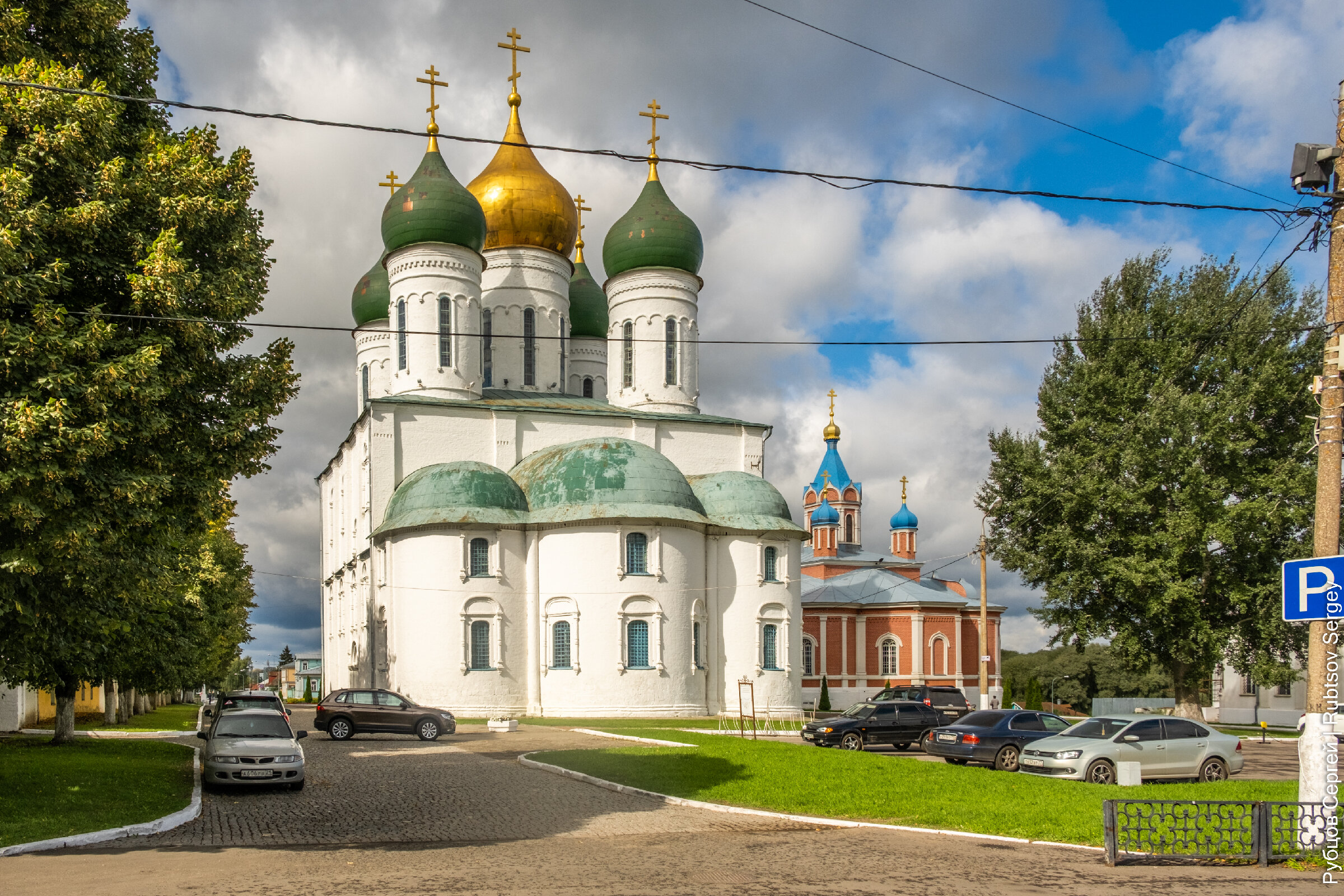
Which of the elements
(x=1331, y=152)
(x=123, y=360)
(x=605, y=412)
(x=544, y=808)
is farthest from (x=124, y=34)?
(x=605, y=412)

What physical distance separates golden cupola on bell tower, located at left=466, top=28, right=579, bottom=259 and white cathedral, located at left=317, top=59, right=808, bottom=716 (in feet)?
0.28

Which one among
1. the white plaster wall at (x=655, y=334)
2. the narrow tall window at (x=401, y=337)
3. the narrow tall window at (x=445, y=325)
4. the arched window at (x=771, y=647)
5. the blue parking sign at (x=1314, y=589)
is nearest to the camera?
the blue parking sign at (x=1314, y=589)

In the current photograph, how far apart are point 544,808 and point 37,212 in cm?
938

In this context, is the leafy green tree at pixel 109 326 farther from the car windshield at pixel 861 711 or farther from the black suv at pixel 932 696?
the black suv at pixel 932 696

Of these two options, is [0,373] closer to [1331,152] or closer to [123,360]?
[123,360]

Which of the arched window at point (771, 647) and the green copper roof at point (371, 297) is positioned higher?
the green copper roof at point (371, 297)

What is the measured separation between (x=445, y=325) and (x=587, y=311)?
34.8ft

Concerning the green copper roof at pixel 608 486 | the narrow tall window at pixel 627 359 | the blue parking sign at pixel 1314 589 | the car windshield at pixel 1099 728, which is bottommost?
the car windshield at pixel 1099 728

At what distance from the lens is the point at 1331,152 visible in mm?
12258

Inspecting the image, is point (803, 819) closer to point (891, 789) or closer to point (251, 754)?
point (891, 789)

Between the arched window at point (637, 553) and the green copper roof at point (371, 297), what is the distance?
20.4m

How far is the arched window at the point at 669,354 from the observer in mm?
44487

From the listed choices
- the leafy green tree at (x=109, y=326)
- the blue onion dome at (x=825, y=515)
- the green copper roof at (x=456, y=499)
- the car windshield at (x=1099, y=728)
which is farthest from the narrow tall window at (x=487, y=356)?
the blue onion dome at (x=825, y=515)

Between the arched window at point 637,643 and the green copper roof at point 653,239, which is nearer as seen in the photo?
the arched window at point 637,643
